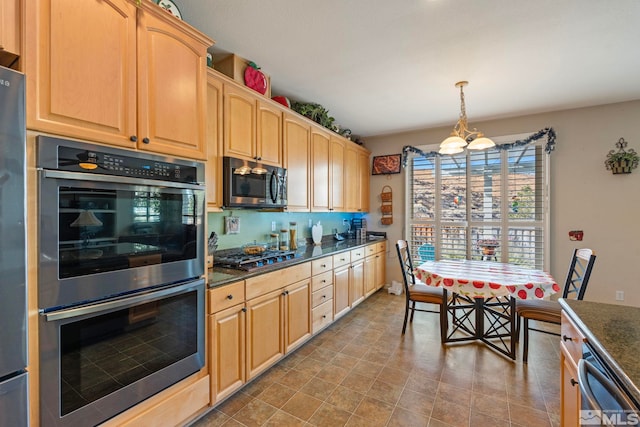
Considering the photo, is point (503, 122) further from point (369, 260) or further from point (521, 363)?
point (521, 363)

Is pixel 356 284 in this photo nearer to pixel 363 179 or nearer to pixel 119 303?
pixel 363 179

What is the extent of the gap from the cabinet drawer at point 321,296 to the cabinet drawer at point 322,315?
4 cm

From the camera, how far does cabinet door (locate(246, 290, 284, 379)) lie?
203 cm

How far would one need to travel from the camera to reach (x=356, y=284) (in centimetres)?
360

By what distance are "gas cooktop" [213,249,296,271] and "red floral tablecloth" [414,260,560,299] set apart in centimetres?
138

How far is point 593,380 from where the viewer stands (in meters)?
0.91

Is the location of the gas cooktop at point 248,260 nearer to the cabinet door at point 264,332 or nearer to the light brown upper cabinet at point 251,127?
the cabinet door at point 264,332

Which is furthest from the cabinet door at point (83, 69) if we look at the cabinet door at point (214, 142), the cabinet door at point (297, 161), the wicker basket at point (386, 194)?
the wicker basket at point (386, 194)

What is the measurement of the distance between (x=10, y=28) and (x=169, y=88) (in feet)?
1.95

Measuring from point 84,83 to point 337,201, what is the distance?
287 centimetres

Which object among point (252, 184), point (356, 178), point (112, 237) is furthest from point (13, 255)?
point (356, 178)

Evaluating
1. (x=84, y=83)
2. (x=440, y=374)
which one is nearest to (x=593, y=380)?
(x=440, y=374)

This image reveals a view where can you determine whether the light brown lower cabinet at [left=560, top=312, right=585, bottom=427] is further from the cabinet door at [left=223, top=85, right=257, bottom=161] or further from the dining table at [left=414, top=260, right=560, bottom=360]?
the cabinet door at [left=223, top=85, right=257, bottom=161]

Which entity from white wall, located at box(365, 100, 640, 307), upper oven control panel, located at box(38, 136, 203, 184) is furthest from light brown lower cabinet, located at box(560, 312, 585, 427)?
white wall, located at box(365, 100, 640, 307)
